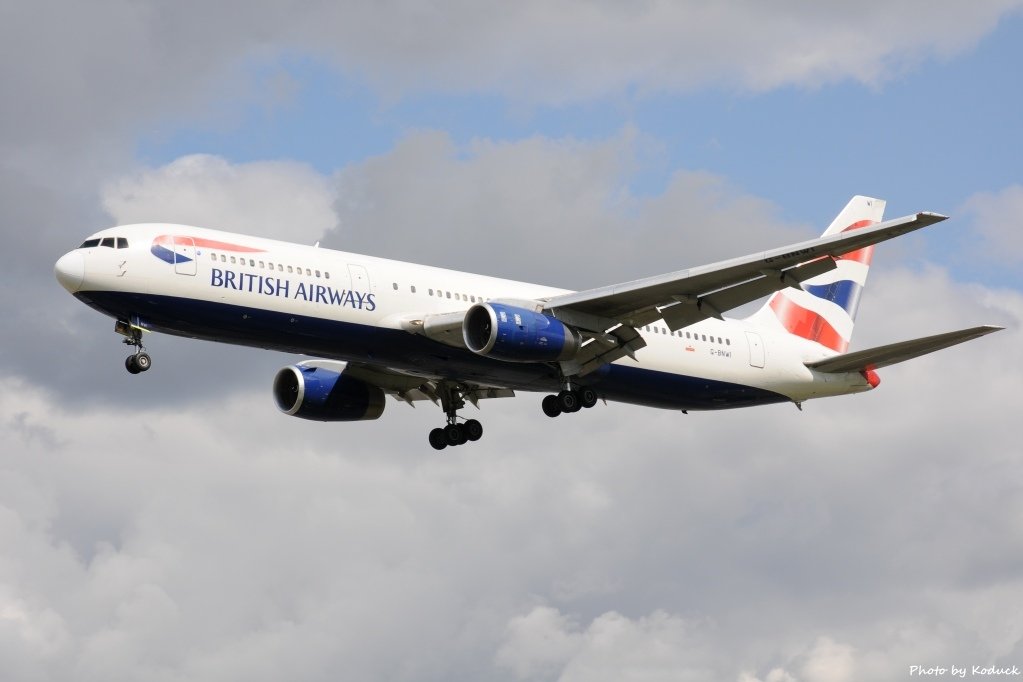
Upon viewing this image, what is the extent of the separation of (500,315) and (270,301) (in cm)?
645

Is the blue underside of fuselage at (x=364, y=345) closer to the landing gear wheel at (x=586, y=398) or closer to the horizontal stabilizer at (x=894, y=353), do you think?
the landing gear wheel at (x=586, y=398)

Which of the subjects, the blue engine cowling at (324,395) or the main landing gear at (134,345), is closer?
the main landing gear at (134,345)

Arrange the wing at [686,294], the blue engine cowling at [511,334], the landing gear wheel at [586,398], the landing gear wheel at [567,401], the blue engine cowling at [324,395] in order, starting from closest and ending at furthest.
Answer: the wing at [686,294] → the blue engine cowling at [511,334] → the landing gear wheel at [567,401] → the landing gear wheel at [586,398] → the blue engine cowling at [324,395]

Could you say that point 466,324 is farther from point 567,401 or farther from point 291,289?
point 567,401

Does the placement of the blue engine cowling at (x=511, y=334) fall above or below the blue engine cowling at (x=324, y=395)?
below

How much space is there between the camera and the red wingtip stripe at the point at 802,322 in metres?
57.6

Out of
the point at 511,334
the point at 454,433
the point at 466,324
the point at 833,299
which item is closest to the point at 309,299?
the point at 466,324

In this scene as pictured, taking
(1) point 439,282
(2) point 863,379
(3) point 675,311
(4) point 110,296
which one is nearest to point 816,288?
(2) point 863,379

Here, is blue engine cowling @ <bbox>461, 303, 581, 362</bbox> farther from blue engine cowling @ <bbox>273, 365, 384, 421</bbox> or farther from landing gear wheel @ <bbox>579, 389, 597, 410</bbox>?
blue engine cowling @ <bbox>273, 365, 384, 421</bbox>

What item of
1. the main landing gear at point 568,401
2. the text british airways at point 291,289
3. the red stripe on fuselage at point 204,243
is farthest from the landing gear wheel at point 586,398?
the red stripe on fuselage at point 204,243

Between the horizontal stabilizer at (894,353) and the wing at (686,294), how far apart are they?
196 inches

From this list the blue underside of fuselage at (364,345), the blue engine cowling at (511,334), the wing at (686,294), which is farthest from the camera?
the blue engine cowling at (511,334)

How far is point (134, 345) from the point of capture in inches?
1783

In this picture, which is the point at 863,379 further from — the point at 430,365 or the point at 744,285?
the point at 430,365
